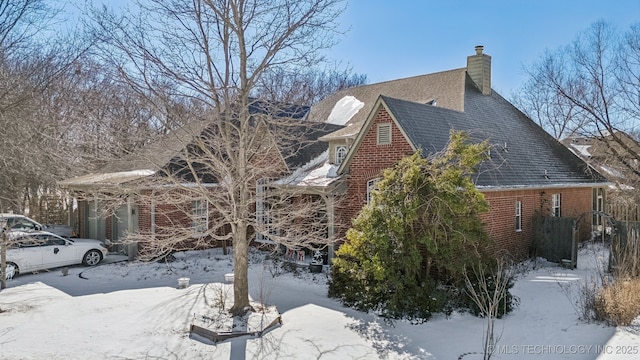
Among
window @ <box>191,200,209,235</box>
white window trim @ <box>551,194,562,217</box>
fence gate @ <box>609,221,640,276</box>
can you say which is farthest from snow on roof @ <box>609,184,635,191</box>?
window @ <box>191,200,209,235</box>

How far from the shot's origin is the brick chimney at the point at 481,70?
20047 millimetres

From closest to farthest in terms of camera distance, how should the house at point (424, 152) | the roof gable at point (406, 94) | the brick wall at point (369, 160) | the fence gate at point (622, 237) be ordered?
the fence gate at point (622, 237) → the brick wall at point (369, 160) → the house at point (424, 152) → the roof gable at point (406, 94)

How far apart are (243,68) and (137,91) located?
88.2 inches

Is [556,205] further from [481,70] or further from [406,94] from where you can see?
[406,94]

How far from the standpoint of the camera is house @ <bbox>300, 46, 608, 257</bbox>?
13344 millimetres

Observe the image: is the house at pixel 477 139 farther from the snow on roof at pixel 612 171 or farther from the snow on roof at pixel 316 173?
the snow on roof at pixel 612 171

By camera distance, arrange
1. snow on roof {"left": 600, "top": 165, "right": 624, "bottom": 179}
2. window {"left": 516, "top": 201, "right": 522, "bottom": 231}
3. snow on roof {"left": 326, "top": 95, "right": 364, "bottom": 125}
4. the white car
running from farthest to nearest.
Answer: snow on roof {"left": 600, "top": 165, "right": 624, "bottom": 179} → snow on roof {"left": 326, "top": 95, "right": 364, "bottom": 125} → window {"left": 516, "top": 201, "right": 522, "bottom": 231} → the white car

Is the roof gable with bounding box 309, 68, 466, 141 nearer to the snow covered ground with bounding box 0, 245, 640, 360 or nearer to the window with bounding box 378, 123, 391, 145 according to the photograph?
the window with bounding box 378, 123, 391, 145

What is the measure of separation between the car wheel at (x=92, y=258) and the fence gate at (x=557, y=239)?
15.9 meters

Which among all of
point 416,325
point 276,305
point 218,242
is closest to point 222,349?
point 276,305

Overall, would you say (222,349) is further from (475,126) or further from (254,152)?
(475,126)

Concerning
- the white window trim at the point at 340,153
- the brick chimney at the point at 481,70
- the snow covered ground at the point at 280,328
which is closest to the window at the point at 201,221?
the snow covered ground at the point at 280,328

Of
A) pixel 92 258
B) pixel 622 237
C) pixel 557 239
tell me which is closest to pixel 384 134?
pixel 557 239

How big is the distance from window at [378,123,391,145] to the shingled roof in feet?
1.53
